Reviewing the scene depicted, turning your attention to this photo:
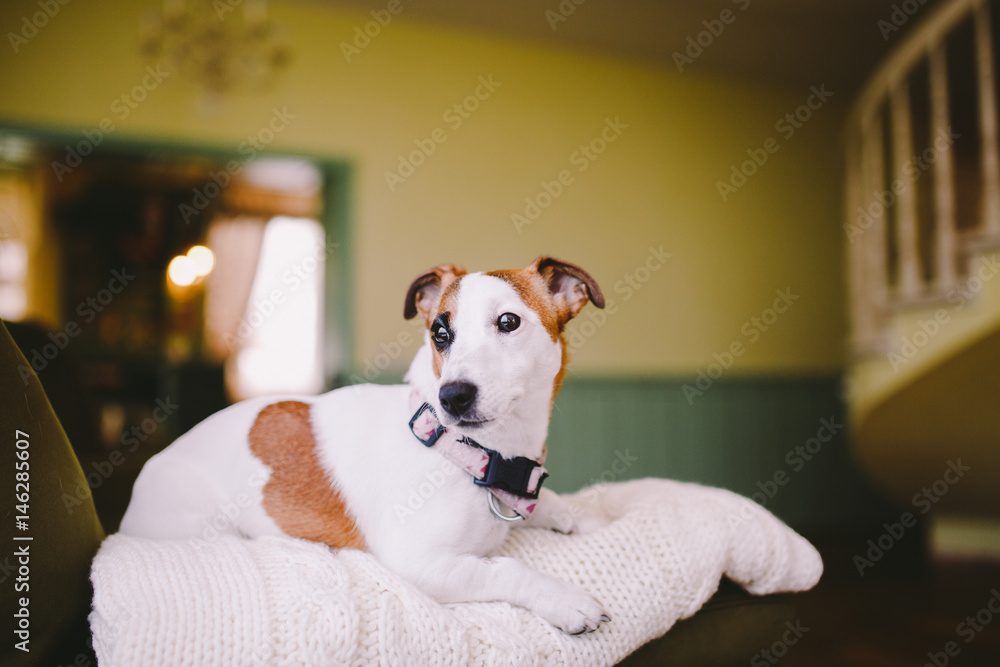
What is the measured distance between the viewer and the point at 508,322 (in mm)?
1083

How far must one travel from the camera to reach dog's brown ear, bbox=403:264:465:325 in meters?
1.16

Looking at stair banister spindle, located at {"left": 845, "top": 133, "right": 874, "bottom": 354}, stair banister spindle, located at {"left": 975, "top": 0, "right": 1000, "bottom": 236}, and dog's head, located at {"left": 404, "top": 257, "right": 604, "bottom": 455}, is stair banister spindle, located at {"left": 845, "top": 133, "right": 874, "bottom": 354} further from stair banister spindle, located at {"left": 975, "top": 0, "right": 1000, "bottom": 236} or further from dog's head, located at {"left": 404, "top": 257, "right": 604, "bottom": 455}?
dog's head, located at {"left": 404, "top": 257, "right": 604, "bottom": 455}

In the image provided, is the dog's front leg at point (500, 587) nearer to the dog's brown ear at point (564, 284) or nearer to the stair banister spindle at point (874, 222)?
the dog's brown ear at point (564, 284)

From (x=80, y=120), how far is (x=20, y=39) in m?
0.47

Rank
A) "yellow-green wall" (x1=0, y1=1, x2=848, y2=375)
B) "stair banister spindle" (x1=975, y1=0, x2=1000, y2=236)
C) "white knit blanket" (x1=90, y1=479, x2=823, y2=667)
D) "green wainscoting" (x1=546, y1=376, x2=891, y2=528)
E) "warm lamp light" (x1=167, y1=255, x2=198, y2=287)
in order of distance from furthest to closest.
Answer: "warm lamp light" (x1=167, y1=255, x2=198, y2=287) < "green wainscoting" (x1=546, y1=376, x2=891, y2=528) < "yellow-green wall" (x1=0, y1=1, x2=848, y2=375) < "stair banister spindle" (x1=975, y1=0, x2=1000, y2=236) < "white knit blanket" (x1=90, y1=479, x2=823, y2=667)

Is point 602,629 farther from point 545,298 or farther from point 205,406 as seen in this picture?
point 205,406

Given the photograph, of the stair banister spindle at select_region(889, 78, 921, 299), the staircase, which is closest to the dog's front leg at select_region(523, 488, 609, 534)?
the staircase

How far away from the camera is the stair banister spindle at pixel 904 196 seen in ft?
9.64

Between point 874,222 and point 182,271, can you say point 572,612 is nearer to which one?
point 874,222

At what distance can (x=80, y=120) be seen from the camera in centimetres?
328

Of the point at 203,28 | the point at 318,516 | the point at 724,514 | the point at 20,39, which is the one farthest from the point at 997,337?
the point at 20,39

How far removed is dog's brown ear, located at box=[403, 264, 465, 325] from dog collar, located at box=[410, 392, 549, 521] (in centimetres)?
21

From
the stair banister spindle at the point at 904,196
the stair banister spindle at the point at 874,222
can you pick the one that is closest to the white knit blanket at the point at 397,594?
the stair banister spindle at the point at 904,196

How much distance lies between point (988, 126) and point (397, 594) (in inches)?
120
